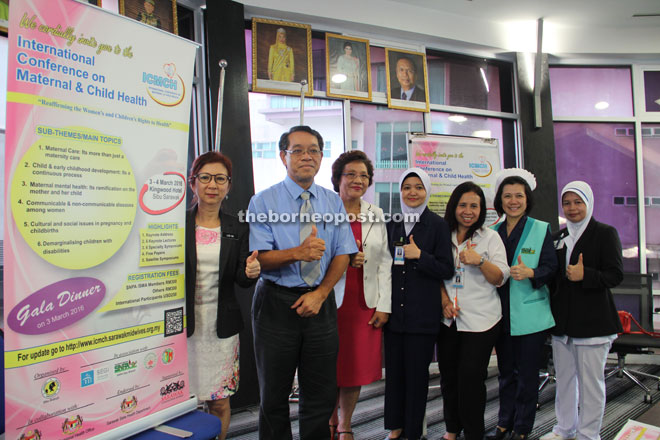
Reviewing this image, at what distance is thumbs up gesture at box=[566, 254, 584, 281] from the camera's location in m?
2.34

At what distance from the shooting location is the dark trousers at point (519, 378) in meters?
2.41

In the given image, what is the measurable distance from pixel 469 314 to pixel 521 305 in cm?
34

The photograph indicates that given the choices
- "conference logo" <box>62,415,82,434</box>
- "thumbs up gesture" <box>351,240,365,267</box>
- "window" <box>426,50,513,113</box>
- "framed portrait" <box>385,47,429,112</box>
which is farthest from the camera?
"window" <box>426,50,513,113</box>

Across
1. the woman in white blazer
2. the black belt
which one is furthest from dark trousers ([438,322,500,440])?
the black belt

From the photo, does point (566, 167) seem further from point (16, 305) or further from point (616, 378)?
point (16, 305)

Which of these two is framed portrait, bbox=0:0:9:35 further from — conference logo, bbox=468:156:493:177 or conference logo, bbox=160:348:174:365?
conference logo, bbox=468:156:493:177

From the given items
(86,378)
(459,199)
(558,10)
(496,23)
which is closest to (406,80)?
(496,23)

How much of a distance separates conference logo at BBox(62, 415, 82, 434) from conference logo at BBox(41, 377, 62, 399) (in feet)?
0.34

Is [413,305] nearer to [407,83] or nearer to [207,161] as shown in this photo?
[207,161]

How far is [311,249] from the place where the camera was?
1.83 meters

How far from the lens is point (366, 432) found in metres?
2.71

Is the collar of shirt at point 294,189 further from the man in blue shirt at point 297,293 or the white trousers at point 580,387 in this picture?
the white trousers at point 580,387

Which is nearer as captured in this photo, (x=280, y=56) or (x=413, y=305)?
(x=413, y=305)

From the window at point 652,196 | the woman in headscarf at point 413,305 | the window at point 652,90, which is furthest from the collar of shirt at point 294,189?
the window at point 652,90
